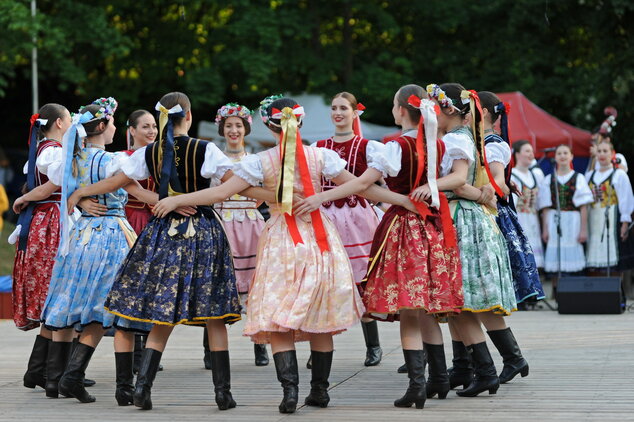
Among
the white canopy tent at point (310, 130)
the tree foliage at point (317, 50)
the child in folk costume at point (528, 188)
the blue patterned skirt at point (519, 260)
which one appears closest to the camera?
the blue patterned skirt at point (519, 260)

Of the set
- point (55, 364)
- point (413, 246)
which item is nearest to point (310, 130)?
point (55, 364)

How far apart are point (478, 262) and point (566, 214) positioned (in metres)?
6.09

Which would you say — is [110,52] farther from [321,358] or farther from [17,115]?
[321,358]

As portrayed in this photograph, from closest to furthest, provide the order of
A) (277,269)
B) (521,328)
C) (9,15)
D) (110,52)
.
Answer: (277,269)
(521,328)
(9,15)
(110,52)

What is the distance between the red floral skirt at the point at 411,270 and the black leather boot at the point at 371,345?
5.22 ft

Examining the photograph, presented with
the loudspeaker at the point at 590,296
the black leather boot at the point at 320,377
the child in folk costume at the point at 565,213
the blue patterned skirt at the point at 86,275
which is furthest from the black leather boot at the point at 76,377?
the child in folk costume at the point at 565,213

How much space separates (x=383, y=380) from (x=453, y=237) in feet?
4.20

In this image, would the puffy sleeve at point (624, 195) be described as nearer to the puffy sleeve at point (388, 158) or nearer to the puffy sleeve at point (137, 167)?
the puffy sleeve at point (388, 158)

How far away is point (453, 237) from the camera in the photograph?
547 cm

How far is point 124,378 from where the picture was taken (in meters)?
5.56

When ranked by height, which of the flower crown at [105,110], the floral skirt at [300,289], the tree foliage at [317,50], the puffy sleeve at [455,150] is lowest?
the floral skirt at [300,289]

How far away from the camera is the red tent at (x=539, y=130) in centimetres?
1406

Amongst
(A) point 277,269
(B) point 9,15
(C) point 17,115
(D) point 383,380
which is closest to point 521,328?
(D) point 383,380

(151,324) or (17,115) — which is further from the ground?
(17,115)
